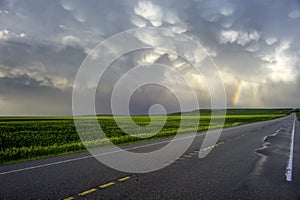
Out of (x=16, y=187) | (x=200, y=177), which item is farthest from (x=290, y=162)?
(x=16, y=187)

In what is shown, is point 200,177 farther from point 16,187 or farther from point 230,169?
point 16,187

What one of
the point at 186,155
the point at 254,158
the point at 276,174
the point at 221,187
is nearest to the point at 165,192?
the point at 221,187

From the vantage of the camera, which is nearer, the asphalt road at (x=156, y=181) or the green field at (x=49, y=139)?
the asphalt road at (x=156, y=181)

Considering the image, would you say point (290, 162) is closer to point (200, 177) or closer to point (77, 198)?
point (200, 177)

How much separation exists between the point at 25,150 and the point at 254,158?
975 centimetres

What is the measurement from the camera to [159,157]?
9.64 metres

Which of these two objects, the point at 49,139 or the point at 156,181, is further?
the point at 49,139

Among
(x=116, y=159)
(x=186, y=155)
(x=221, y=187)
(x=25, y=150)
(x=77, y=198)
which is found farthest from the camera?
(x=25, y=150)

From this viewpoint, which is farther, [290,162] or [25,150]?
[25,150]

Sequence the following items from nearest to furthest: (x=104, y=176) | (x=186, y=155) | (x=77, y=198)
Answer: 1. (x=77, y=198)
2. (x=104, y=176)
3. (x=186, y=155)

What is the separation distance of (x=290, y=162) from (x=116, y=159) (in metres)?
6.18

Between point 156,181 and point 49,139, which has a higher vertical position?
point 49,139

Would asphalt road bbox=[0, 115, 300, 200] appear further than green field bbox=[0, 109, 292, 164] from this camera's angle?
No

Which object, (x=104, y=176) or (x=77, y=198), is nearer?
(x=77, y=198)
